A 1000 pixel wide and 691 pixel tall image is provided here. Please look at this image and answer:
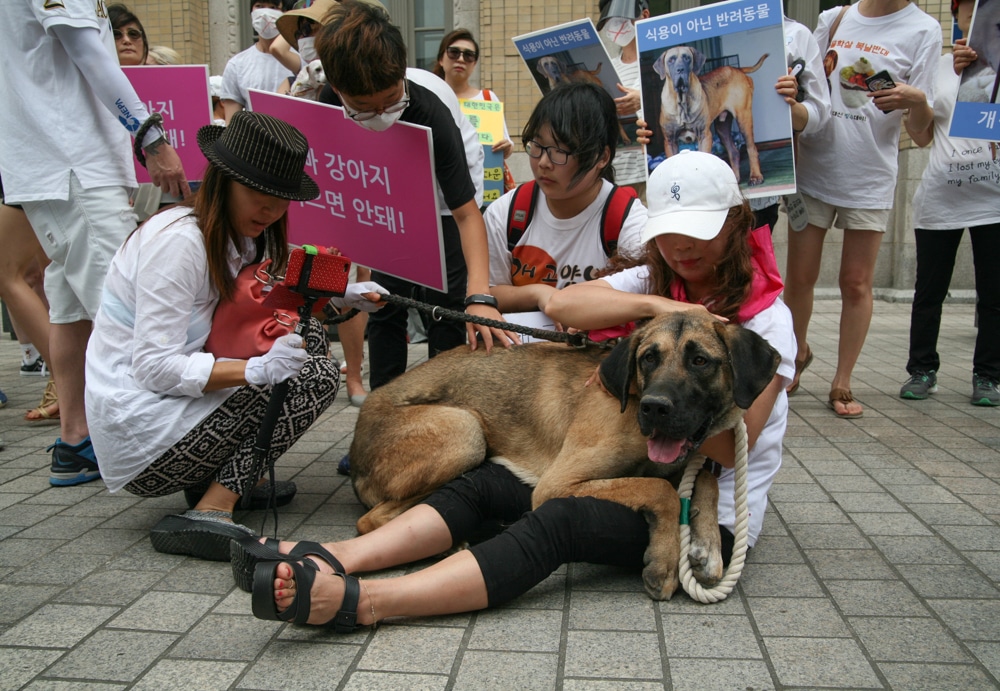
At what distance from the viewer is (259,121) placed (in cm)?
306

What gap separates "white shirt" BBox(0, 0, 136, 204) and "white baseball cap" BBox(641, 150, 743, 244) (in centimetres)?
283

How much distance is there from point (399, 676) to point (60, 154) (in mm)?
3174

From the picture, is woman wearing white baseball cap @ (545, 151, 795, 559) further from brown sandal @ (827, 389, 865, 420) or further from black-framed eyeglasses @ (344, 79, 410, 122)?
brown sandal @ (827, 389, 865, 420)

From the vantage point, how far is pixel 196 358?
307 cm

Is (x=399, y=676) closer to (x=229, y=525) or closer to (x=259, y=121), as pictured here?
(x=229, y=525)

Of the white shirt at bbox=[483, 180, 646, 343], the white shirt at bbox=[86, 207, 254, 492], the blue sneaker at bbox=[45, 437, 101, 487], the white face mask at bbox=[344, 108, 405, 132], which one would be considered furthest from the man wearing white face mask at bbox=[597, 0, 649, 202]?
the blue sneaker at bbox=[45, 437, 101, 487]

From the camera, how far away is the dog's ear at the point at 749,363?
2.55 metres

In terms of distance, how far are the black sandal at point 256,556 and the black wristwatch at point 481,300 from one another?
136 centimetres

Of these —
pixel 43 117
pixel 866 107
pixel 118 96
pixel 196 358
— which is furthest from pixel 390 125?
pixel 866 107

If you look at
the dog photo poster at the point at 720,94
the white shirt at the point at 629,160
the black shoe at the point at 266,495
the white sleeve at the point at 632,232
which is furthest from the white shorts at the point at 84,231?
the white shirt at the point at 629,160

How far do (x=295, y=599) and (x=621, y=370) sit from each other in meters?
1.26

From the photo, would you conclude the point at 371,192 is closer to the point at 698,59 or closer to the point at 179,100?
the point at 698,59

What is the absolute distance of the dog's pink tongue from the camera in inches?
101

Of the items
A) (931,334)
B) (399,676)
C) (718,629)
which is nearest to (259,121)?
(399,676)
